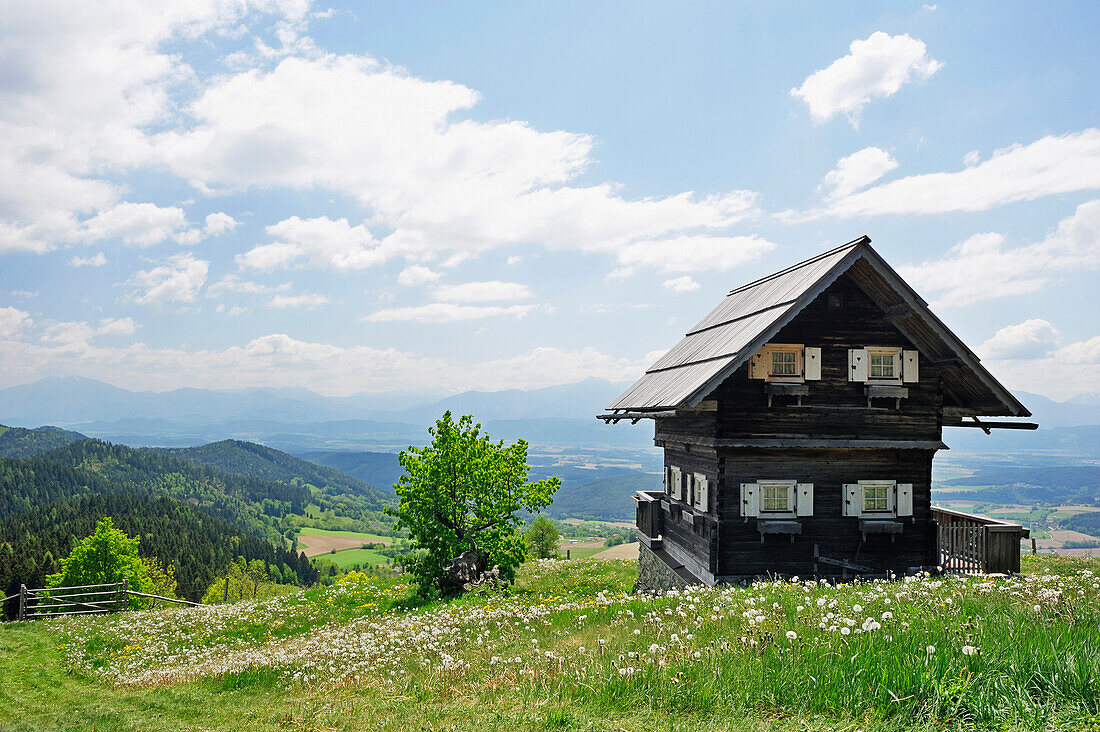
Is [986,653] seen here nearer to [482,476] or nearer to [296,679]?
[296,679]

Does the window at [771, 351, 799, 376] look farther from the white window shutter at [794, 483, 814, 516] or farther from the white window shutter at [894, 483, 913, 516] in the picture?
the white window shutter at [894, 483, 913, 516]

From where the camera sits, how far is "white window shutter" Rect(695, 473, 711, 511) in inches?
813

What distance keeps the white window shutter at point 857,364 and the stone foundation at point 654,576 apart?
8573mm

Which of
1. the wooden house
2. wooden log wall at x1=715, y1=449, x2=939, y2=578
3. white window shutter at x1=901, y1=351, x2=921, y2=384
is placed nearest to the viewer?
the wooden house

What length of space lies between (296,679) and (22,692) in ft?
26.3

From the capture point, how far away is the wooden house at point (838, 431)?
1948cm

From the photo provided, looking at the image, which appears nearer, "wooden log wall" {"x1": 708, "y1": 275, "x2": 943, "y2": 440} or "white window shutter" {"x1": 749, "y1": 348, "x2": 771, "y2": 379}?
"white window shutter" {"x1": 749, "y1": 348, "x2": 771, "y2": 379}

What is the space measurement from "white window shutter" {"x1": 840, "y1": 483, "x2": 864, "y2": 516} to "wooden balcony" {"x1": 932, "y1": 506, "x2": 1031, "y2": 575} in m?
2.49

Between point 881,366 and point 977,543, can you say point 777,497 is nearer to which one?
point 881,366

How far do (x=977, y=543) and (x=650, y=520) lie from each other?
35.7ft

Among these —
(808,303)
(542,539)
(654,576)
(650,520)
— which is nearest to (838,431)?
(808,303)

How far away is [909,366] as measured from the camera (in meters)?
20.4

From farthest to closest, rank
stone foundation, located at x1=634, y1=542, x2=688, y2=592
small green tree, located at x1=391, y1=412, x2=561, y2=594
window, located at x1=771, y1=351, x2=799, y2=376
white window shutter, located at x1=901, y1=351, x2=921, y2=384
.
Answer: small green tree, located at x1=391, y1=412, x2=561, y2=594
stone foundation, located at x1=634, y1=542, x2=688, y2=592
white window shutter, located at x1=901, y1=351, x2=921, y2=384
window, located at x1=771, y1=351, x2=799, y2=376

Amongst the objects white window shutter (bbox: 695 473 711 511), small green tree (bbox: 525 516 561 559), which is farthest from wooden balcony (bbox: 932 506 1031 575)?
small green tree (bbox: 525 516 561 559)
